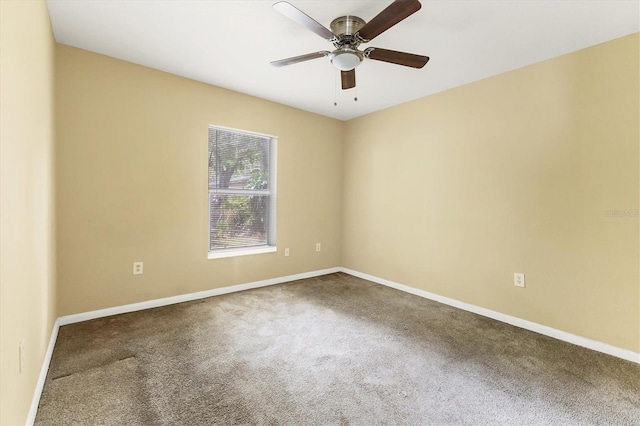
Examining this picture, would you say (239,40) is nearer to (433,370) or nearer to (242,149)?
(242,149)

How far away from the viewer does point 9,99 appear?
1154mm

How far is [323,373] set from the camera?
1938mm

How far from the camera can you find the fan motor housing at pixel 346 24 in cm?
208

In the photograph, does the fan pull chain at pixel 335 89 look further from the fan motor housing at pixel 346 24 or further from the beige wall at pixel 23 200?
the beige wall at pixel 23 200

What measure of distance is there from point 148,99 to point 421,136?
305 cm

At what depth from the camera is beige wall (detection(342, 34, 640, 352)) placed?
2.26m

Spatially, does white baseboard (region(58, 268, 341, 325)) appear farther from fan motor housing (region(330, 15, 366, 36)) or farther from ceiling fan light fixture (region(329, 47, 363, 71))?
fan motor housing (region(330, 15, 366, 36))

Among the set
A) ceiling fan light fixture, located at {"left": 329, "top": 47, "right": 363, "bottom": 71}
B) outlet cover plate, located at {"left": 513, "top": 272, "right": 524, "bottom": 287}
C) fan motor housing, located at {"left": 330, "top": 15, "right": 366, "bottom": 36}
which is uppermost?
fan motor housing, located at {"left": 330, "top": 15, "right": 366, "bottom": 36}

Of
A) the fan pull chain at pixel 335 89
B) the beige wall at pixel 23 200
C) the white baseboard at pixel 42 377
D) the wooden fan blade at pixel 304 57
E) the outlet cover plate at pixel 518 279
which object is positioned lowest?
the white baseboard at pixel 42 377

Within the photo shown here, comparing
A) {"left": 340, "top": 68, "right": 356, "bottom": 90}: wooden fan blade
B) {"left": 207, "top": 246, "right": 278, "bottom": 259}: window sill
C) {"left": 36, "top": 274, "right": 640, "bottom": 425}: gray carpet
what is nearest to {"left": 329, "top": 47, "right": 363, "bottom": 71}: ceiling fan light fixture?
{"left": 340, "top": 68, "right": 356, "bottom": 90}: wooden fan blade

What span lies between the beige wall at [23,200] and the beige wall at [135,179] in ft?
2.00

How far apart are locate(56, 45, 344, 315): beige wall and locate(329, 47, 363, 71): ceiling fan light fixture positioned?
1817mm

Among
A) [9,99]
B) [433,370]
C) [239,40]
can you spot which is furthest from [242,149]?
[433,370]

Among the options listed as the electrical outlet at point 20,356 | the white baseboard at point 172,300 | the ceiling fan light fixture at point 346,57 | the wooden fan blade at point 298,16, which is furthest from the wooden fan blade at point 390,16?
the white baseboard at point 172,300
